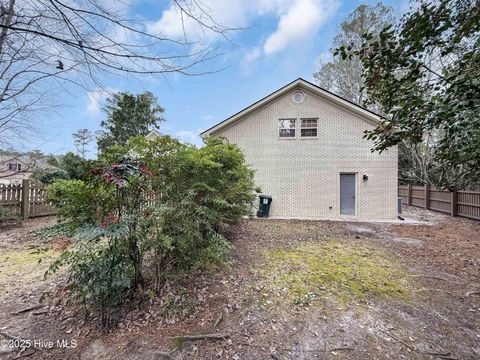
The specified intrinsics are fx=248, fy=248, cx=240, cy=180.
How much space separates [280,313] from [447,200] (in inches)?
546

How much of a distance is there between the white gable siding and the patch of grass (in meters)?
5.37

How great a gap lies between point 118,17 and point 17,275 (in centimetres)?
483

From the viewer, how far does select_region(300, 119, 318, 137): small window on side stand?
11625mm

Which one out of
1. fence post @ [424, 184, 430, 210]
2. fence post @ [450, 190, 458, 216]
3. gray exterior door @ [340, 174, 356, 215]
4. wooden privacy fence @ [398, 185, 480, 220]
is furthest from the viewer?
fence post @ [424, 184, 430, 210]

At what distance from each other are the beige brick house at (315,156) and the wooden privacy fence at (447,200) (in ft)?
11.3

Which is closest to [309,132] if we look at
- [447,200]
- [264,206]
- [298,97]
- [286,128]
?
[286,128]

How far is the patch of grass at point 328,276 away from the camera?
12.4ft

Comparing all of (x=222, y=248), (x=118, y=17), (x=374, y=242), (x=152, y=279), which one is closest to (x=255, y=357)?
(x=222, y=248)

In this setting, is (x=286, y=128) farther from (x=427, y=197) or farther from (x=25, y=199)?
(x=25, y=199)

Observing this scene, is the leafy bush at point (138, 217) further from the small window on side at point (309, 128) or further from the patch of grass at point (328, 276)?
the small window on side at point (309, 128)

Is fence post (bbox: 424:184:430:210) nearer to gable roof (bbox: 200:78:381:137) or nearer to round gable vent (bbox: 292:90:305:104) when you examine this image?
gable roof (bbox: 200:78:381:137)

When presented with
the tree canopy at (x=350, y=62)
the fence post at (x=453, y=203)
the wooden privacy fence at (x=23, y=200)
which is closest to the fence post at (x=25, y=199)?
the wooden privacy fence at (x=23, y=200)

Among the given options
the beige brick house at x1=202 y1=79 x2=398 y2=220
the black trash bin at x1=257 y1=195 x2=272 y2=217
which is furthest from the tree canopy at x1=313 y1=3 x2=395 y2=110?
the black trash bin at x1=257 y1=195 x2=272 y2=217

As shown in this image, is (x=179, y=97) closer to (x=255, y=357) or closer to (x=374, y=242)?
(x=255, y=357)
